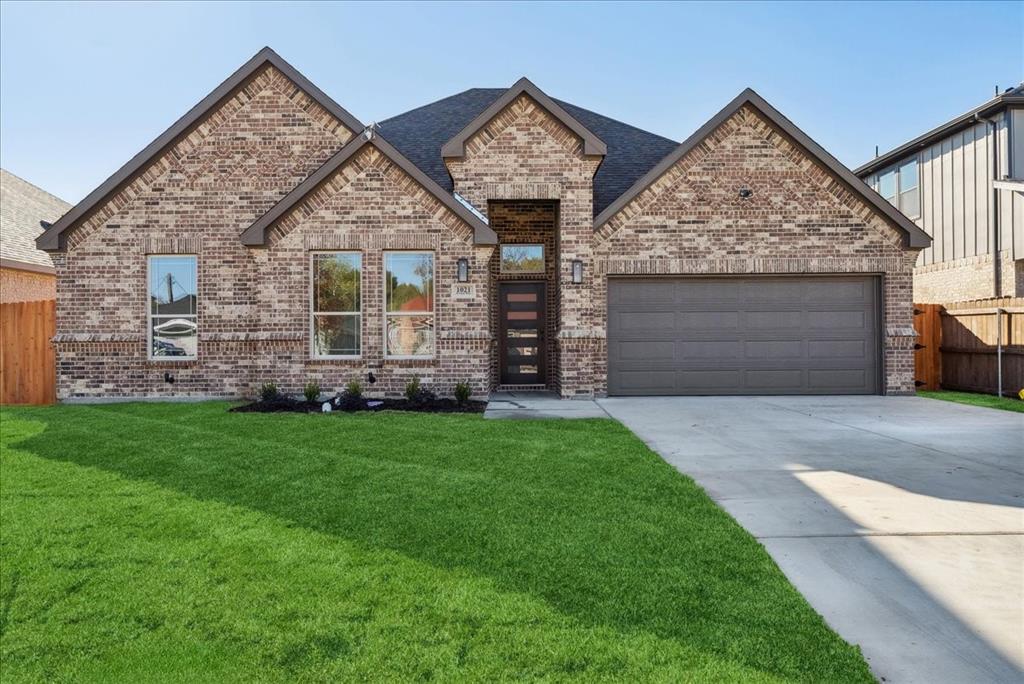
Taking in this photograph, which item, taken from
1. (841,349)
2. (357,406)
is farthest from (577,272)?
(841,349)

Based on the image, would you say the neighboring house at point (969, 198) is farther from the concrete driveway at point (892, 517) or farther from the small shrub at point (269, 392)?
the small shrub at point (269, 392)

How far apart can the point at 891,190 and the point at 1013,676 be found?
2164cm

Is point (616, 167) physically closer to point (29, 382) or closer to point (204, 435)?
point (204, 435)

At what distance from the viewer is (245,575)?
3373mm

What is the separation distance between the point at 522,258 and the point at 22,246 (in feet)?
49.5

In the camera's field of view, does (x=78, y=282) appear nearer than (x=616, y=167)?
Yes

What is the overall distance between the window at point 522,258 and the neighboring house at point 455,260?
178cm

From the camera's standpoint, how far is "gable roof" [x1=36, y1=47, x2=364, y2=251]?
11.5 m

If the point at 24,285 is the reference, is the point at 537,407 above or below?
below

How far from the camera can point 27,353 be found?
11891 mm

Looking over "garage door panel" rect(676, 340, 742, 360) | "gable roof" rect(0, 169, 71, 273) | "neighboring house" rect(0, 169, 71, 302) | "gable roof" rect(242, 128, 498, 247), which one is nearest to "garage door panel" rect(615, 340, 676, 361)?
"garage door panel" rect(676, 340, 742, 360)

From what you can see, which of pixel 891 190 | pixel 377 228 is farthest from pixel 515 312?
pixel 891 190

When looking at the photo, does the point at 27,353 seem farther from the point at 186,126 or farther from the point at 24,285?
the point at 24,285

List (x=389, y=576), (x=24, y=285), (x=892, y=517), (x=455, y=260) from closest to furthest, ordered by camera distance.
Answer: (x=389, y=576) < (x=892, y=517) < (x=455, y=260) < (x=24, y=285)
